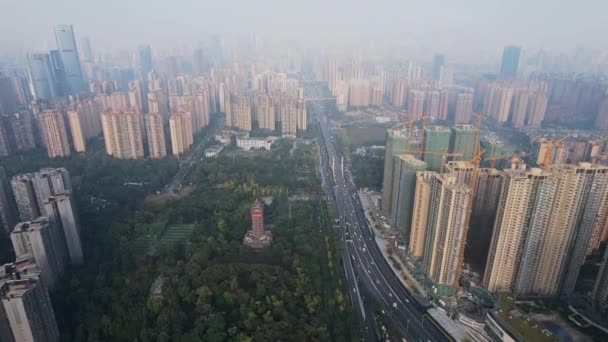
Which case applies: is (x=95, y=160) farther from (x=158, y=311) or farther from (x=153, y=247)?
(x=158, y=311)

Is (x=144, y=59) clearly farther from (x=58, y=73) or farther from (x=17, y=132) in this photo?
(x=17, y=132)

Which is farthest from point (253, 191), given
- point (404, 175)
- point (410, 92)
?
point (410, 92)

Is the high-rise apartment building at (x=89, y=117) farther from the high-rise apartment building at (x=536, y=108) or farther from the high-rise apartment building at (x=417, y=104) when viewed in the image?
the high-rise apartment building at (x=536, y=108)

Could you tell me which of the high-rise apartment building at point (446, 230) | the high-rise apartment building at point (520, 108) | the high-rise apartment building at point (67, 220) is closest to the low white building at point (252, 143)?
the high-rise apartment building at point (67, 220)

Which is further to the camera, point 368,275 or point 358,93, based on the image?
point 358,93

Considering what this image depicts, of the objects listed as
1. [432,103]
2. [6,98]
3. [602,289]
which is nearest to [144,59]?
[6,98]

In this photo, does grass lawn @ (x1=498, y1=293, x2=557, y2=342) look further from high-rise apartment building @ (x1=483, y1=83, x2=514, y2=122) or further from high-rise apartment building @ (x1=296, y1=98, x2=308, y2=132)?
high-rise apartment building @ (x1=483, y1=83, x2=514, y2=122)
